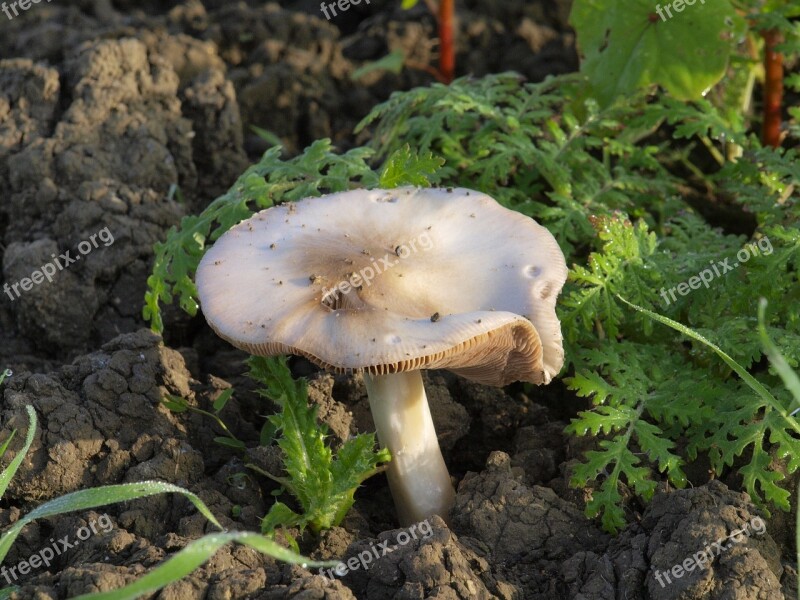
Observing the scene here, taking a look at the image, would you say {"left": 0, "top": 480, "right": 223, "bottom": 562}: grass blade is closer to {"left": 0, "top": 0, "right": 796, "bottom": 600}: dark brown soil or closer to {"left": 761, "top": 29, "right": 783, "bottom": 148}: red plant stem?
{"left": 0, "top": 0, "right": 796, "bottom": 600}: dark brown soil

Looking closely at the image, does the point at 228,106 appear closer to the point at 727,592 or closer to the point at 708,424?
the point at 708,424

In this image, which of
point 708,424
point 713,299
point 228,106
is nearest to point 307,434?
point 708,424

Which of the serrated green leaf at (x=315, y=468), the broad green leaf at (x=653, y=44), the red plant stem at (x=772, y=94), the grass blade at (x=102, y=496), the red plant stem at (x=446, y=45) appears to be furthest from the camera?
the red plant stem at (x=446, y=45)

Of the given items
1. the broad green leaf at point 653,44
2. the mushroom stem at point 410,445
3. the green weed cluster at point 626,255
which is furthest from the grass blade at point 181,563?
the broad green leaf at point 653,44

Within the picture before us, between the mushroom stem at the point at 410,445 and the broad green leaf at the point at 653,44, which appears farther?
the broad green leaf at the point at 653,44

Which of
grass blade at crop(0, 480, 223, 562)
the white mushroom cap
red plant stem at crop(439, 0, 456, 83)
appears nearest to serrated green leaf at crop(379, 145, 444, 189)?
the white mushroom cap

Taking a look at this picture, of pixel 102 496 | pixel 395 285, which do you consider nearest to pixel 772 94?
pixel 395 285

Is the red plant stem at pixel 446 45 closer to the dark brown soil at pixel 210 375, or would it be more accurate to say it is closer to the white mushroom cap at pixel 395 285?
the dark brown soil at pixel 210 375

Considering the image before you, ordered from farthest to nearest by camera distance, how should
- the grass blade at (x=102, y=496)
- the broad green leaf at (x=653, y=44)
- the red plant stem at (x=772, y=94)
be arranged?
1. the red plant stem at (x=772, y=94)
2. the broad green leaf at (x=653, y=44)
3. the grass blade at (x=102, y=496)

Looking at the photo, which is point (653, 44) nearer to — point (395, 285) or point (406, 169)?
point (406, 169)
